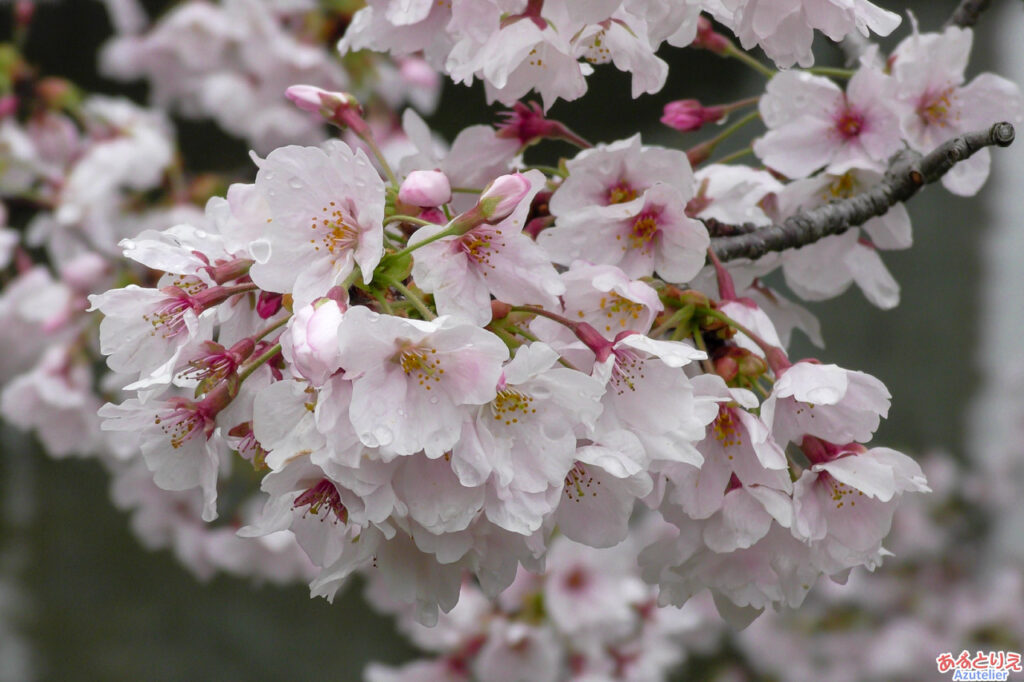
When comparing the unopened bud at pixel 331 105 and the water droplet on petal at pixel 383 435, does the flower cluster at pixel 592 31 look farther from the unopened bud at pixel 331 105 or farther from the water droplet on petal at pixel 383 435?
the water droplet on petal at pixel 383 435

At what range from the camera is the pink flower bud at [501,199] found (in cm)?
63

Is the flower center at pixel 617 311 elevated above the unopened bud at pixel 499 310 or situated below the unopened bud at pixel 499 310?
below

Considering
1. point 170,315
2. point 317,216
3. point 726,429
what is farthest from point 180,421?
point 726,429

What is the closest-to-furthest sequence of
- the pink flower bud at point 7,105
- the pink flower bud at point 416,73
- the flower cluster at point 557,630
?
the flower cluster at point 557,630, the pink flower bud at point 7,105, the pink flower bud at point 416,73

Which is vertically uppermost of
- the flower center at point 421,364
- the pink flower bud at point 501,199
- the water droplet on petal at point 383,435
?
the pink flower bud at point 501,199

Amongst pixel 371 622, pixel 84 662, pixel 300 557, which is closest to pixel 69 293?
pixel 300 557

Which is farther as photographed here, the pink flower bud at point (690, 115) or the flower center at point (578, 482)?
the pink flower bud at point (690, 115)

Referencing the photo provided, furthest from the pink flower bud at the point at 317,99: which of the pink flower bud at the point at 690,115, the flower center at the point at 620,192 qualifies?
the pink flower bud at the point at 690,115

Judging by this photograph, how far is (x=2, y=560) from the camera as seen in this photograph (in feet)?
12.1

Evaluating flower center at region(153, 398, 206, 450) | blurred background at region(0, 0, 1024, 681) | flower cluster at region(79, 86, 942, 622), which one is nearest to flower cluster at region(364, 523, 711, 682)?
flower cluster at region(79, 86, 942, 622)

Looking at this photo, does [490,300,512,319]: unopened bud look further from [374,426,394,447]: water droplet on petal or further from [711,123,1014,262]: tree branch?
[711,123,1014,262]: tree branch

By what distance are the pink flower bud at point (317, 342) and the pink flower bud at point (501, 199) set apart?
0.12 metres

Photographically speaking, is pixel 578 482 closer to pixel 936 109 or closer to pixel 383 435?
pixel 383 435

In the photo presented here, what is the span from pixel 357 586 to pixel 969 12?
266 cm
